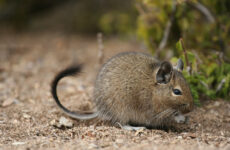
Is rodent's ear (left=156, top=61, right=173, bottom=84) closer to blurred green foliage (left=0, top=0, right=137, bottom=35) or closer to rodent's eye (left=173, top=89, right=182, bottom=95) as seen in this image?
rodent's eye (left=173, top=89, right=182, bottom=95)

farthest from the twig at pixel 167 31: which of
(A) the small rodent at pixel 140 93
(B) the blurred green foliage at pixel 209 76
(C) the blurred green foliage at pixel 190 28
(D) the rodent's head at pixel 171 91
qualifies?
(D) the rodent's head at pixel 171 91

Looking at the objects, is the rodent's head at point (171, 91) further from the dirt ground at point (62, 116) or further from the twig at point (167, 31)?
the twig at point (167, 31)

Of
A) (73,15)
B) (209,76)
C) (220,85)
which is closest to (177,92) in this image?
(220,85)

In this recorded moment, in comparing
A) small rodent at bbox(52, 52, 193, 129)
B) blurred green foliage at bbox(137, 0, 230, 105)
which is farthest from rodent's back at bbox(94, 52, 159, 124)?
blurred green foliage at bbox(137, 0, 230, 105)

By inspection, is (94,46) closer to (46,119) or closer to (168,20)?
(168,20)

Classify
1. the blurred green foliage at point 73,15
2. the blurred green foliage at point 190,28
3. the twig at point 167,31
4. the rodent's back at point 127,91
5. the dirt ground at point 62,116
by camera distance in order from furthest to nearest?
1. the blurred green foliage at point 73,15
2. the twig at point 167,31
3. the blurred green foliage at point 190,28
4. the rodent's back at point 127,91
5. the dirt ground at point 62,116

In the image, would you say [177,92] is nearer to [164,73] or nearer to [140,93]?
[164,73]
